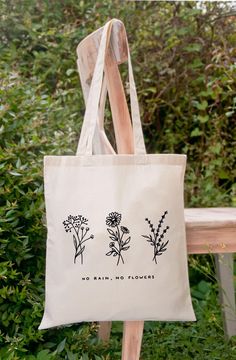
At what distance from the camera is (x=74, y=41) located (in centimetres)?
318

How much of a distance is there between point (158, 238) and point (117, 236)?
9 cm

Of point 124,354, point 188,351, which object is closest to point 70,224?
point 124,354

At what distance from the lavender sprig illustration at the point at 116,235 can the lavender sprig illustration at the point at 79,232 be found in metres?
0.05

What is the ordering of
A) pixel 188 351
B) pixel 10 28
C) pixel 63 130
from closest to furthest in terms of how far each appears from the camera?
pixel 188 351 → pixel 63 130 → pixel 10 28

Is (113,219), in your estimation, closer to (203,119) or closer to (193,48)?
(203,119)

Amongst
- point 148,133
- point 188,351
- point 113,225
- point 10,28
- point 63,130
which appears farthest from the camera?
point 148,133

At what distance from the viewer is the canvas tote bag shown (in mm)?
1372

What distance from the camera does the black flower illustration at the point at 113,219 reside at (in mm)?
1373

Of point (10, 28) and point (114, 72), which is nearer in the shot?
point (114, 72)

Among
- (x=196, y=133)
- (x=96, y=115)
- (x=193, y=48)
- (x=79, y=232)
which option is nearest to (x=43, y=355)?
(x=79, y=232)

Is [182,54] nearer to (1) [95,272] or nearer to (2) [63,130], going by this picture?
(2) [63,130]

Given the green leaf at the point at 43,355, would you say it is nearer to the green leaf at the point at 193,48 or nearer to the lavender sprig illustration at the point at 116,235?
the lavender sprig illustration at the point at 116,235

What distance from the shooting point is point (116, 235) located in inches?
53.9

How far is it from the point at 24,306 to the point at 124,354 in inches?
16.8
